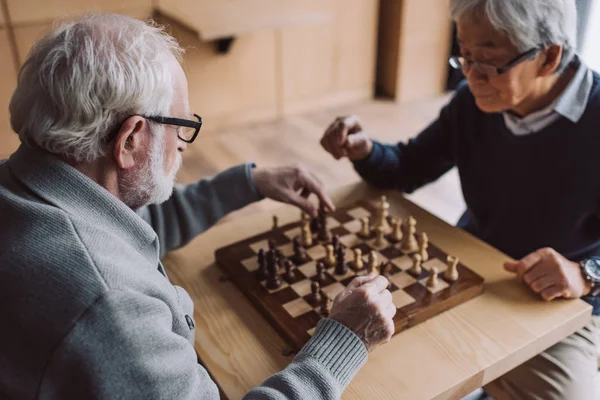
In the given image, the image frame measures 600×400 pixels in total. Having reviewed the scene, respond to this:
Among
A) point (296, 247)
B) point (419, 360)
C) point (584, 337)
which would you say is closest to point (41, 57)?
point (296, 247)

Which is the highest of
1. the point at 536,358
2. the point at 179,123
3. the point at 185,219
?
the point at 179,123

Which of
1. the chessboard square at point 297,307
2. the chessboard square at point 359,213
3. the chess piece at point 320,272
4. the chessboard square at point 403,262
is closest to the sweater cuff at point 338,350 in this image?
the chessboard square at point 297,307

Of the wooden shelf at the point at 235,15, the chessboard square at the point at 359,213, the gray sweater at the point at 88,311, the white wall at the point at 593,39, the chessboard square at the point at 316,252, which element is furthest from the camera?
the wooden shelf at the point at 235,15

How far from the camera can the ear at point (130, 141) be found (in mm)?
899

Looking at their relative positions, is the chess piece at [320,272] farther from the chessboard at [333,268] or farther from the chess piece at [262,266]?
the chess piece at [262,266]

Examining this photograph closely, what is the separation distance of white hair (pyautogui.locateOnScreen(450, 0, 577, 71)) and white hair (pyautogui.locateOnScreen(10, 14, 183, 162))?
0.84 meters

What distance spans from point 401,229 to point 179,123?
2.37ft

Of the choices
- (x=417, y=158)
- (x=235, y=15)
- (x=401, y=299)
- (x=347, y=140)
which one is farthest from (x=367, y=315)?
(x=235, y=15)

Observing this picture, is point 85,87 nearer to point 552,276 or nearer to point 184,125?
point 184,125

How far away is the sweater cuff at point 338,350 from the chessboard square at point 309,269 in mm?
294

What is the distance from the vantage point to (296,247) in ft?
4.45

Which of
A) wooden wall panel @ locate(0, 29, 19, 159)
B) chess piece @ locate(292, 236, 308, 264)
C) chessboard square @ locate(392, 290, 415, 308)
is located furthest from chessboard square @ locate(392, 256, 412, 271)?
wooden wall panel @ locate(0, 29, 19, 159)

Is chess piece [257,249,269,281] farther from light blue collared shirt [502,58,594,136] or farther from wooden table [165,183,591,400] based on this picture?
light blue collared shirt [502,58,594,136]

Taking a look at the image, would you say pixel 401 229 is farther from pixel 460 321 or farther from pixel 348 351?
pixel 348 351
